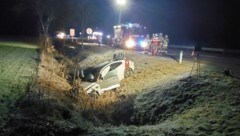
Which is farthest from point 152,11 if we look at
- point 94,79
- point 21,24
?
point 94,79

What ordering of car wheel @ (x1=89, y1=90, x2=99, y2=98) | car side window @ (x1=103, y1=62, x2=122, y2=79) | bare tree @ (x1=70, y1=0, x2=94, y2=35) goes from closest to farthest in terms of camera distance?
car wheel @ (x1=89, y1=90, x2=99, y2=98) < car side window @ (x1=103, y1=62, x2=122, y2=79) < bare tree @ (x1=70, y1=0, x2=94, y2=35)

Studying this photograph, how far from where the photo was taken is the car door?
18.0 m

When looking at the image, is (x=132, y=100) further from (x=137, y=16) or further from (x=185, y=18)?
(x=137, y=16)

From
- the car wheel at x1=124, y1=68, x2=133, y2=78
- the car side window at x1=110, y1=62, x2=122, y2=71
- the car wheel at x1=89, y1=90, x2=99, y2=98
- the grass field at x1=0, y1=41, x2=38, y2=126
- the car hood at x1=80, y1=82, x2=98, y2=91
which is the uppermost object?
the car side window at x1=110, y1=62, x2=122, y2=71

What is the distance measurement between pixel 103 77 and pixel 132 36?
18.7 metres

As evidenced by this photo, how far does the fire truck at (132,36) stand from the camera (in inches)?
1407

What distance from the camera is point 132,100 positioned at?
16.0 m

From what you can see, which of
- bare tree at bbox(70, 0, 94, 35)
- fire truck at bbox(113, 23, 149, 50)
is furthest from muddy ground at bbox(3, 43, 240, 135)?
bare tree at bbox(70, 0, 94, 35)

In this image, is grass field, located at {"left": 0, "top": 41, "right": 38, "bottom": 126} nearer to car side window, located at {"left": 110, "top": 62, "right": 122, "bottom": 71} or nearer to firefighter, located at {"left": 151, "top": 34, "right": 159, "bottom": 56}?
car side window, located at {"left": 110, "top": 62, "right": 122, "bottom": 71}

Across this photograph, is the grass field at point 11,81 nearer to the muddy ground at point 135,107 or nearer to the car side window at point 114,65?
the muddy ground at point 135,107

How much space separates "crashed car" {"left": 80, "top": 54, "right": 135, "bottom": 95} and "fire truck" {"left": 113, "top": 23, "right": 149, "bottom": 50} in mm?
15352

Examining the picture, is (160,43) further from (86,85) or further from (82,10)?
(82,10)

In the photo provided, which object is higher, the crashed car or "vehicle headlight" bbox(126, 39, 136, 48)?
"vehicle headlight" bbox(126, 39, 136, 48)

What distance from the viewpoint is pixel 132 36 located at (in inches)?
1427
